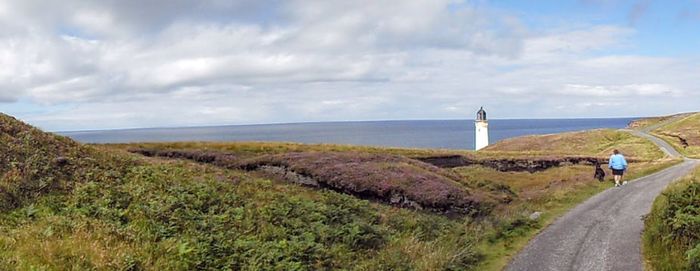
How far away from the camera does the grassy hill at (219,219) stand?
1173cm

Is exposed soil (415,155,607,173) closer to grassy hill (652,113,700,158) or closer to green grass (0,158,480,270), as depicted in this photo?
grassy hill (652,113,700,158)

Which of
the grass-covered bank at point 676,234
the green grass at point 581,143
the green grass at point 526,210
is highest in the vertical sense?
the grass-covered bank at point 676,234


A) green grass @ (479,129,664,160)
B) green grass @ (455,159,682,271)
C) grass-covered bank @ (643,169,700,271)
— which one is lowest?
green grass @ (479,129,664,160)

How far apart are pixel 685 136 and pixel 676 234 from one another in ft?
359

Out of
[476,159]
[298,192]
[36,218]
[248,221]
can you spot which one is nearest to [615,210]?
[298,192]

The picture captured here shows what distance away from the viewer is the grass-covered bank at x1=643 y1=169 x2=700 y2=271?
1295 cm

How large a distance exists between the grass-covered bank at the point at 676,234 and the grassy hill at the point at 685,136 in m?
70.8

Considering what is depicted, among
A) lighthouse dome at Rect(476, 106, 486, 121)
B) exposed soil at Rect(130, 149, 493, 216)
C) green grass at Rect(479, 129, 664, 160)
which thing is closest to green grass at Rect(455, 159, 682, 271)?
exposed soil at Rect(130, 149, 493, 216)

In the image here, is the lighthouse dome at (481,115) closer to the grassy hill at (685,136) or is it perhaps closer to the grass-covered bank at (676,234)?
the grassy hill at (685,136)

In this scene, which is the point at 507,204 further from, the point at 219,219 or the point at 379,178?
the point at 219,219

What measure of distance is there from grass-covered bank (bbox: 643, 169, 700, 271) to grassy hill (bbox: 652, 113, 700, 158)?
70827mm

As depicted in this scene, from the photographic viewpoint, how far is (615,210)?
72.8 ft

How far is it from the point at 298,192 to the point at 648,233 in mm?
14606

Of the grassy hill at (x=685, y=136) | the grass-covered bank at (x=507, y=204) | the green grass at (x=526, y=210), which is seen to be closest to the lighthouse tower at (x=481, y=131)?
the grassy hill at (x=685, y=136)
